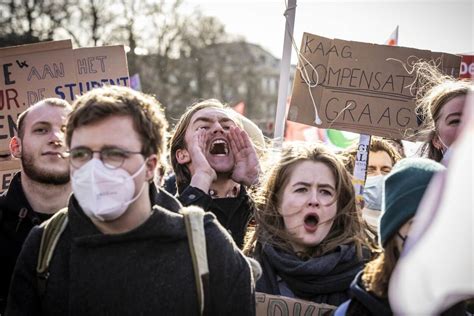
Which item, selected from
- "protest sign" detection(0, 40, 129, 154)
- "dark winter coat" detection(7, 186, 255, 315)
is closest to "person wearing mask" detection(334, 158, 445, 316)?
"dark winter coat" detection(7, 186, 255, 315)

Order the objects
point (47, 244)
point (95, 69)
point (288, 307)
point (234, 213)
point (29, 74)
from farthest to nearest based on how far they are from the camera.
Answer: point (95, 69)
point (29, 74)
point (234, 213)
point (288, 307)
point (47, 244)

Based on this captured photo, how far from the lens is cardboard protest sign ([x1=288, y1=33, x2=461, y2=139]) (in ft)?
13.5

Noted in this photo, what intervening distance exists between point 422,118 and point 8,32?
43.8 ft

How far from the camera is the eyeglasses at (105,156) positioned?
84.0 inches

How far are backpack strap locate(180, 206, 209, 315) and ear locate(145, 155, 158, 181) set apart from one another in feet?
0.60

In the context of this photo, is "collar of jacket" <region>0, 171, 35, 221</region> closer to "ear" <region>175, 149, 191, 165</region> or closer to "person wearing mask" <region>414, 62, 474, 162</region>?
"ear" <region>175, 149, 191, 165</region>

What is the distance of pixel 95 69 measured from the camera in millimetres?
4660

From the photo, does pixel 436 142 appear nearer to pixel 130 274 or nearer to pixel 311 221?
pixel 311 221

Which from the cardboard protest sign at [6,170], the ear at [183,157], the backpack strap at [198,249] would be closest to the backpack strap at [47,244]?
the backpack strap at [198,249]

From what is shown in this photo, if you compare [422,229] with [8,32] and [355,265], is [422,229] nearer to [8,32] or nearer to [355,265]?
[355,265]

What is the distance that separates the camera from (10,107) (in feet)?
14.7

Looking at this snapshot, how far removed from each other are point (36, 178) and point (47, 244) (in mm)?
1057

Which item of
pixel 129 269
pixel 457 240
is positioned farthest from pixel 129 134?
pixel 457 240

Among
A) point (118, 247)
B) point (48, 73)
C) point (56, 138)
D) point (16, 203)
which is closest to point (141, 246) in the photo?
point (118, 247)
